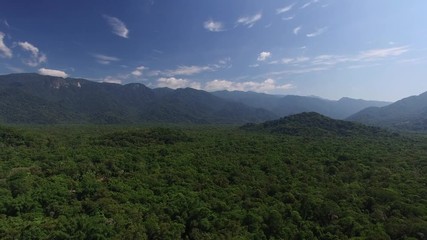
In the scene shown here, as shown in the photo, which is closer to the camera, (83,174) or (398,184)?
(398,184)

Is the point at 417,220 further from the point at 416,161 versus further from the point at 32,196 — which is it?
the point at 32,196

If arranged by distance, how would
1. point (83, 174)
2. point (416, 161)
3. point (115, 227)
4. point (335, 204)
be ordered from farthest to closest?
point (416, 161) < point (83, 174) < point (335, 204) < point (115, 227)

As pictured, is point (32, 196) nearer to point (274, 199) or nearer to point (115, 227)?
point (115, 227)

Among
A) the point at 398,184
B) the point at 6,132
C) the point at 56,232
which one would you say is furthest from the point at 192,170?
the point at 6,132

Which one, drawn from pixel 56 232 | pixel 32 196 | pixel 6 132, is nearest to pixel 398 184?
pixel 56 232

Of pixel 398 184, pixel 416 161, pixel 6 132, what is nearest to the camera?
pixel 398 184

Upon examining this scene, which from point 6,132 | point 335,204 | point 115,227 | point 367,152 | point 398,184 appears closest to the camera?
point 115,227
